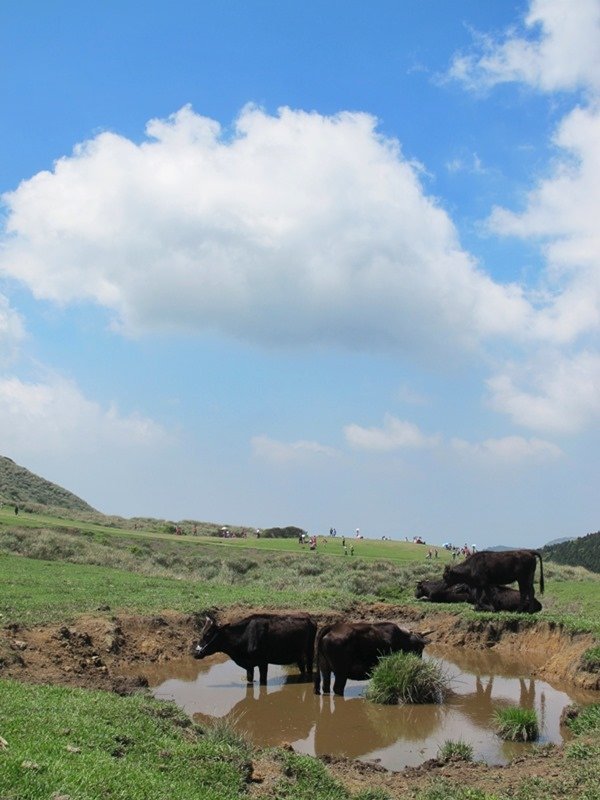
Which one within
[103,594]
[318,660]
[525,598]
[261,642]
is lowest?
[318,660]

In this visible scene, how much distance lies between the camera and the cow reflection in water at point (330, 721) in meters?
12.0

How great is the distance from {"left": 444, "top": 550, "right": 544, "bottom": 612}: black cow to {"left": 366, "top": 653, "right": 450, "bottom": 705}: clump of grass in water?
30.0ft

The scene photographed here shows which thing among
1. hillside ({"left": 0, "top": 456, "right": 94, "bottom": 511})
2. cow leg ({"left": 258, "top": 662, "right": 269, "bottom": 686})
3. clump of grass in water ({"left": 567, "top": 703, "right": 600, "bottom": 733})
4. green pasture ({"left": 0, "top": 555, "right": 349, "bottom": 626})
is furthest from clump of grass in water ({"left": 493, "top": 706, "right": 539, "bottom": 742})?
hillside ({"left": 0, "top": 456, "right": 94, "bottom": 511})

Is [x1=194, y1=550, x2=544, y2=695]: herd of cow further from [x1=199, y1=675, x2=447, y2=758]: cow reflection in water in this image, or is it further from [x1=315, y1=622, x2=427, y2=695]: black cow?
[x1=199, y1=675, x2=447, y2=758]: cow reflection in water

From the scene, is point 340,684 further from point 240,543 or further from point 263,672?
point 240,543

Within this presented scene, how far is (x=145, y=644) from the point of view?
17.5 meters

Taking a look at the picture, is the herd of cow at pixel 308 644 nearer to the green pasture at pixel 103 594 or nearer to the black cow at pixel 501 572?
the green pasture at pixel 103 594

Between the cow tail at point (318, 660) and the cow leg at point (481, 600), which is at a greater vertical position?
the cow leg at point (481, 600)

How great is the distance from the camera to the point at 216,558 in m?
41.0

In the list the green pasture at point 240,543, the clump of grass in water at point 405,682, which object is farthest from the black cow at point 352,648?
the green pasture at point 240,543

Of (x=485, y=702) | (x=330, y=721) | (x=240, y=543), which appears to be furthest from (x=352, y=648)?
(x=240, y=543)

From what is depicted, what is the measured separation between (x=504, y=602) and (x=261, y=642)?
10.1m

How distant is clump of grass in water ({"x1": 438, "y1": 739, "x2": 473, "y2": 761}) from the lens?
1039 cm

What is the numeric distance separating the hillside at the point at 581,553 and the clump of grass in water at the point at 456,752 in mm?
60674
